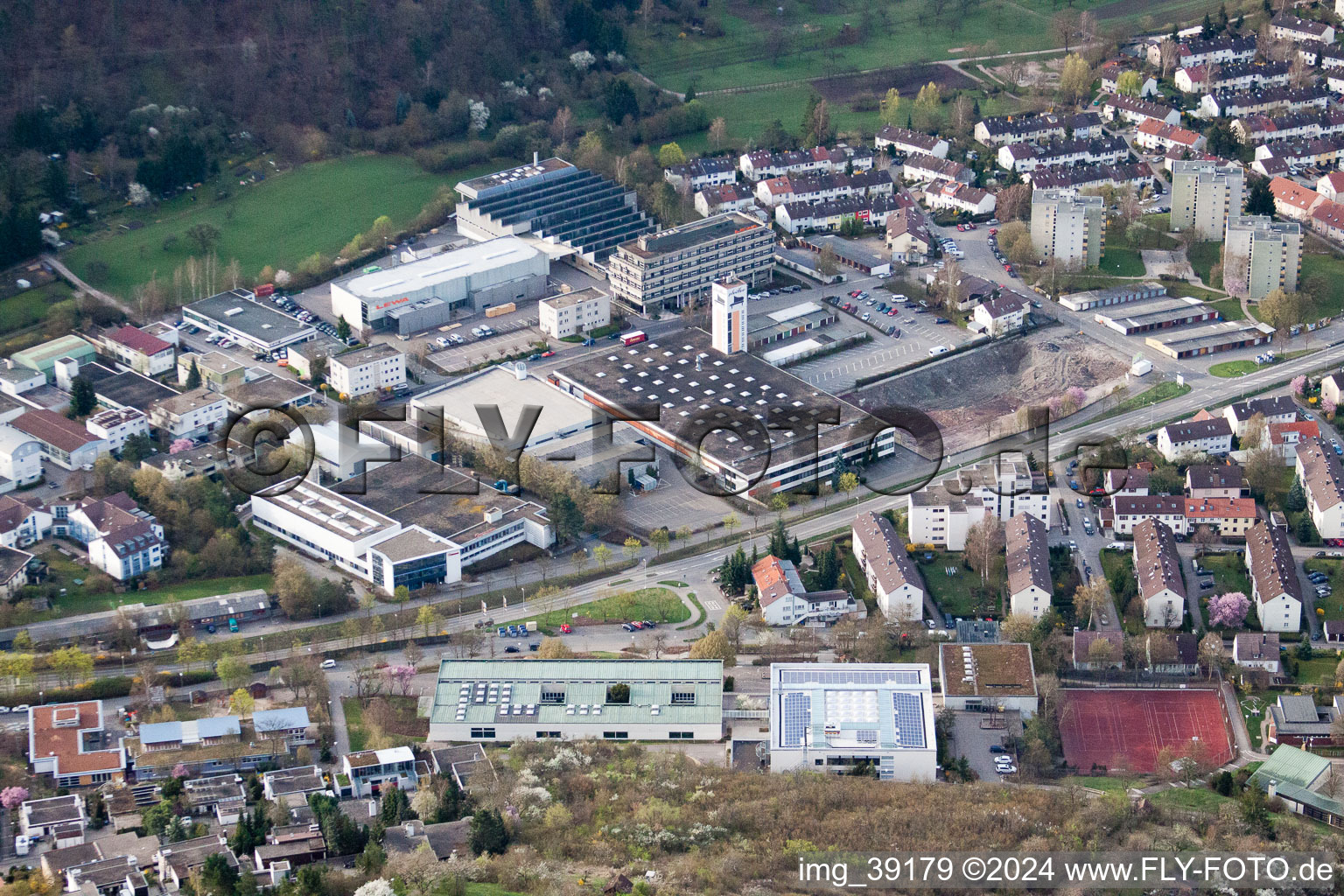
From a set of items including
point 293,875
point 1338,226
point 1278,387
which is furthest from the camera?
point 1338,226

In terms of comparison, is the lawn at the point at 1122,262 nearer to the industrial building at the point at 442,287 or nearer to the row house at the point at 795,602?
the industrial building at the point at 442,287

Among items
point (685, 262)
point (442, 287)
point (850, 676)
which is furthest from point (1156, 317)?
point (850, 676)

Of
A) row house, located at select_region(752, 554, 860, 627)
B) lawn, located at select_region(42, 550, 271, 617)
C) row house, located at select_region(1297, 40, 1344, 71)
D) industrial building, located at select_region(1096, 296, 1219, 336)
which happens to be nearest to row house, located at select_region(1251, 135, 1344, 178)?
row house, located at select_region(1297, 40, 1344, 71)

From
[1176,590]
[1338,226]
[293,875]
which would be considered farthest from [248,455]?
[1338,226]

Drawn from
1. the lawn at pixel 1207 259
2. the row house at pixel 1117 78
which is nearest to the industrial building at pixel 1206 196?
the lawn at pixel 1207 259

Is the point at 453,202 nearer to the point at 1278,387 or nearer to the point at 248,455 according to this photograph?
the point at 248,455

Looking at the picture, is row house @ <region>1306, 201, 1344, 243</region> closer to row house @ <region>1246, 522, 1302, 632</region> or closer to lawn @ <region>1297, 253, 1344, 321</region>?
lawn @ <region>1297, 253, 1344, 321</region>
